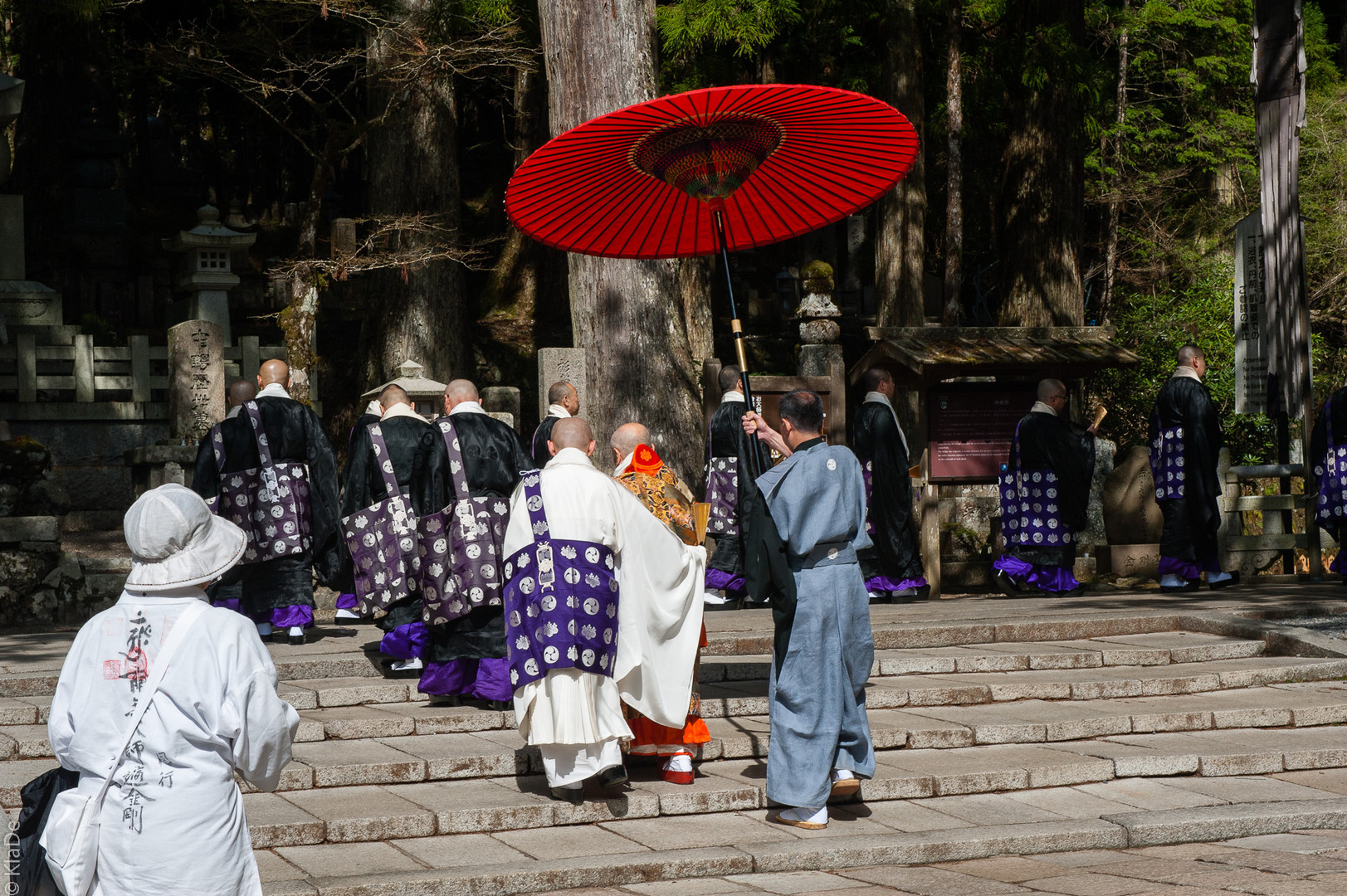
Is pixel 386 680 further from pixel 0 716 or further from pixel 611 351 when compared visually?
pixel 611 351

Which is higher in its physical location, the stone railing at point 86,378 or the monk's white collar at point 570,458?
the stone railing at point 86,378

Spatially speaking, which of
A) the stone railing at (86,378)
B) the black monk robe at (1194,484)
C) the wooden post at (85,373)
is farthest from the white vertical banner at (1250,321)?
the wooden post at (85,373)

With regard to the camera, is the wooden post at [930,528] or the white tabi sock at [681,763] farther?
the wooden post at [930,528]

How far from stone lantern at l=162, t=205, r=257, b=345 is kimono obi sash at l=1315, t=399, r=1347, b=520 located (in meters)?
12.0

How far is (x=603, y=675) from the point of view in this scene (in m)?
5.57

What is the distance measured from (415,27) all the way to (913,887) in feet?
38.1

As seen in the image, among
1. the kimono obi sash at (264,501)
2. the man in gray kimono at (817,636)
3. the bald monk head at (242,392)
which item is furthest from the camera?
the bald monk head at (242,392)

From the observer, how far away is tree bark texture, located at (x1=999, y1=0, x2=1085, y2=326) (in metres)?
14.1

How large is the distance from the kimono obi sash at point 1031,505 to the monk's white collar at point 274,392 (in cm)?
573

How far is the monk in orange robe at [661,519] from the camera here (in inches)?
231

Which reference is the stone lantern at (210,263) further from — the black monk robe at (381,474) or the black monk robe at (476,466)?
the black monk robe at (476,466)

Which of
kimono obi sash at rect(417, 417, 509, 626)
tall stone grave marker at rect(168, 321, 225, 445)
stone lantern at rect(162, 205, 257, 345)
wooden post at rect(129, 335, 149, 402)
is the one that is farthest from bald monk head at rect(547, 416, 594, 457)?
A: stone lantern at rect(162, 205, 257, 345)

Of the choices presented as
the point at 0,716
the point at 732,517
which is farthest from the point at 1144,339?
the point at 0,716

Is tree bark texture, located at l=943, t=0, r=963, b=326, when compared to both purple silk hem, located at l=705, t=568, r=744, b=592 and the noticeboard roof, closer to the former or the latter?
the noticeboard roof
